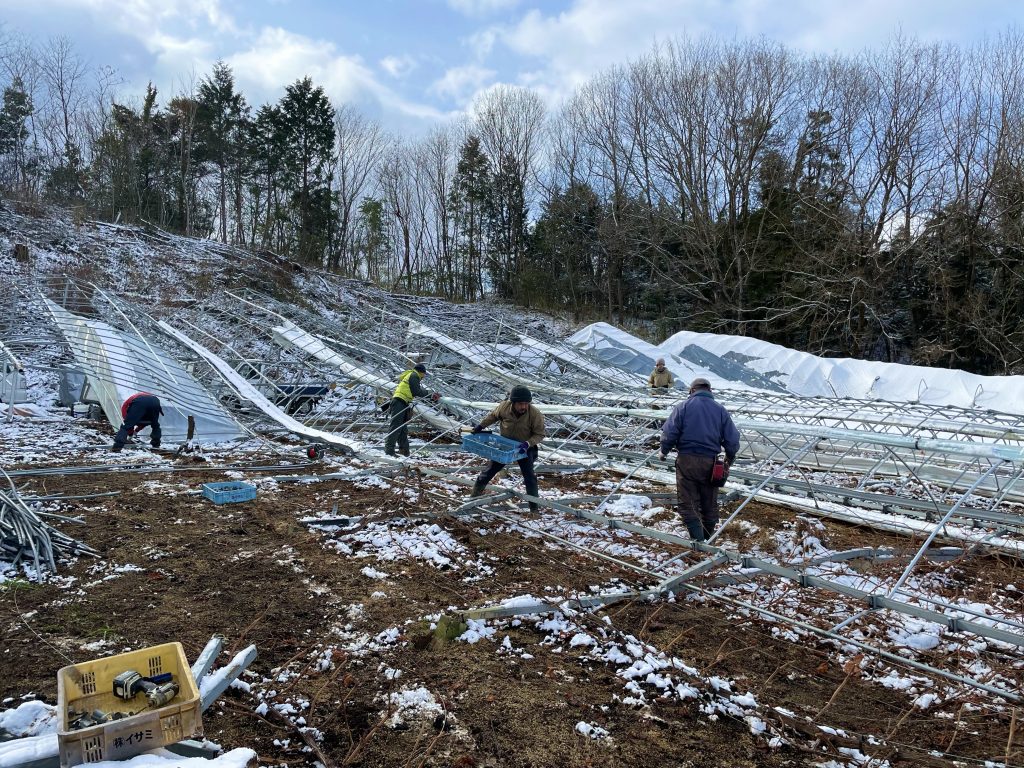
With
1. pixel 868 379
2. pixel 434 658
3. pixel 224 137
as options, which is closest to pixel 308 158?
pixel 224 137

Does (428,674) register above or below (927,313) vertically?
below

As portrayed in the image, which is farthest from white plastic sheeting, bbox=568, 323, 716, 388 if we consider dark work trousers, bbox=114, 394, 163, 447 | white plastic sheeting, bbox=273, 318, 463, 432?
dark work trousers, bbox=114, 394, 163, 447

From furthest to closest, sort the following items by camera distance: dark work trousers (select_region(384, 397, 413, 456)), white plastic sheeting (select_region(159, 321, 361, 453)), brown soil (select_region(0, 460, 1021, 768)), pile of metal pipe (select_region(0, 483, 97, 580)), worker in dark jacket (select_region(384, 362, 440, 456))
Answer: white plastic sheeting (select_region(159, 321, 361, 453)) → worker in dark jacket (select_region(384, 362, 440, 456)) → dark work trousers (select_region(384, 397, 413, 456)) → pile of metal pipe (select_region(0, 483, 97, 580)) → brown soil (select_region(0, 460, 1021, 768))

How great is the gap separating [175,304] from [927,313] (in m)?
24.6

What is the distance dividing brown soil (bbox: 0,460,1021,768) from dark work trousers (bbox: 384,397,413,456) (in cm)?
385

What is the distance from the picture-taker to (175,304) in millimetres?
19656

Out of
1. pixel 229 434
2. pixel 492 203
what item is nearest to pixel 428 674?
pixel 229 434

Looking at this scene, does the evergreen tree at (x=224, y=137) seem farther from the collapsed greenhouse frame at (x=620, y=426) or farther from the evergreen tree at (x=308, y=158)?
the collapsed greenhouse frame at (x=620, y=426)

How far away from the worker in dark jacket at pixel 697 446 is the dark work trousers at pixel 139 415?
Result: 7.74 m

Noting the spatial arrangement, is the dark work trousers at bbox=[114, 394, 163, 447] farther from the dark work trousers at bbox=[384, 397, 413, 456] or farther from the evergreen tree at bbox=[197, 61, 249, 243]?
the evergreen tree at bbox=[197, 61, 249, 243]

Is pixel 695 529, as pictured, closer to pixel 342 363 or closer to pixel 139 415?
pixel 139 415

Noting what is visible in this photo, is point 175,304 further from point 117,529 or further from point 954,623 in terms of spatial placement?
point 954,623

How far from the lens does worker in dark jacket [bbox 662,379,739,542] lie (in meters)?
5.72

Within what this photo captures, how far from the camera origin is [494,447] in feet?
22.0
